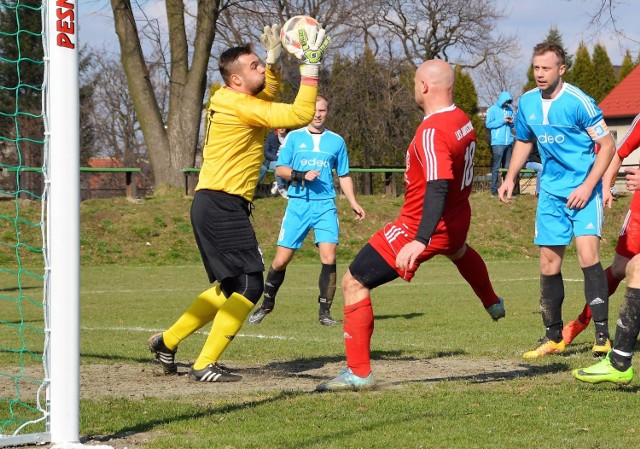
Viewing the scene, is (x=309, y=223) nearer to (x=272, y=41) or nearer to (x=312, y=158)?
(x=312, y=158)

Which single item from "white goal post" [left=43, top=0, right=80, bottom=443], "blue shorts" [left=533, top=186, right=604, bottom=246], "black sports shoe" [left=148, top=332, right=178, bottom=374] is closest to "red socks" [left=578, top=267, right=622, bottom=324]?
"blue shorts" [left=533, top=186, right=604, bottom=246]

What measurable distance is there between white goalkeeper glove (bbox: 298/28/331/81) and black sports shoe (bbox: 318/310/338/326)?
18.2ft

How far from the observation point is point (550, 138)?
328 inches

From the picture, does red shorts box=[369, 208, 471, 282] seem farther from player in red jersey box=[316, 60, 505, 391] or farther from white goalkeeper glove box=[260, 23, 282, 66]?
white goalkeeper glove box=[260, 23, 282, 66]

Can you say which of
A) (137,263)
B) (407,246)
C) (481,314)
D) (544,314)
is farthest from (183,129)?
(407,246)

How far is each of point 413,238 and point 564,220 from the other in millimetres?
2500

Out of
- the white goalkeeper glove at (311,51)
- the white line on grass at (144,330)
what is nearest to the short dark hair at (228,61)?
the white goalkeeper glove at (311,51)

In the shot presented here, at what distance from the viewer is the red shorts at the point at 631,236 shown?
8.40 metres

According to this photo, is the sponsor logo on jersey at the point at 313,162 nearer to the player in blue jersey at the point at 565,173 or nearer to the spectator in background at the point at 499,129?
the player in blue jersey at the point at 565,173

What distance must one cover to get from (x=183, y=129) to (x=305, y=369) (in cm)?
2106

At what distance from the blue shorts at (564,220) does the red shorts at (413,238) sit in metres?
2.09

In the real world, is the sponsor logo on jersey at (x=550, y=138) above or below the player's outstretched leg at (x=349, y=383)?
above

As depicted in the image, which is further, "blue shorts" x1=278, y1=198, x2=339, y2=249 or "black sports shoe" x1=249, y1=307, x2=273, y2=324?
"blue shorts" x1=278, y1=198, x2=339, y2=249

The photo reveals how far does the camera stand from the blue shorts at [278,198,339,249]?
1181cm
